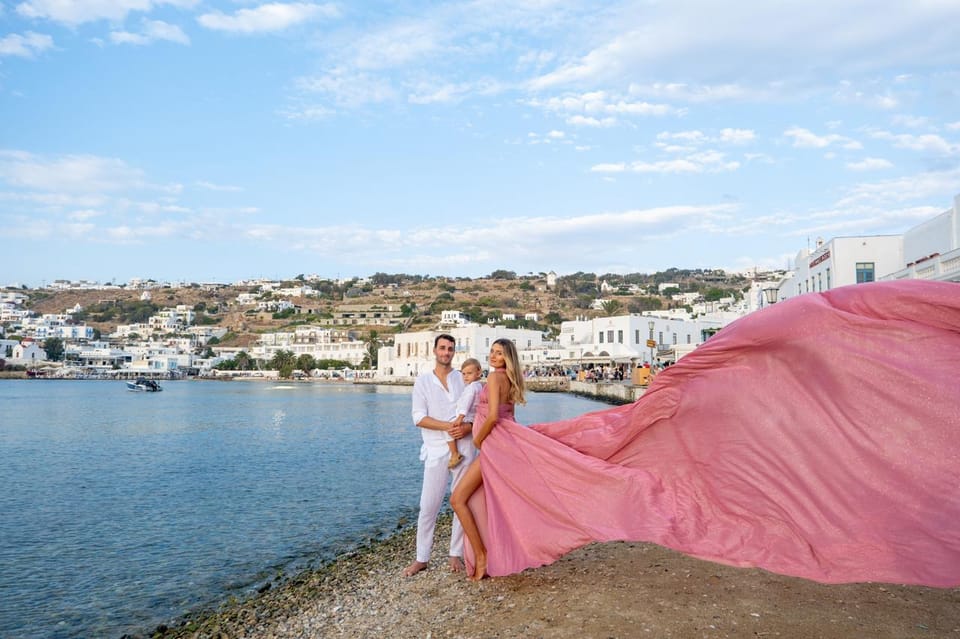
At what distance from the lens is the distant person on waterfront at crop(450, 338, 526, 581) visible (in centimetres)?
605

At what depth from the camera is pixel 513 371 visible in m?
6.20

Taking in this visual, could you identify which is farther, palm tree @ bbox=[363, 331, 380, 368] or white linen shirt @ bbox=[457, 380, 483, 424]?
palm tree @ bbox=[363, 331, 380, 368]

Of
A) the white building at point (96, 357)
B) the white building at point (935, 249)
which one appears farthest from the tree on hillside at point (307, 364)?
the white building at point (935, 249)

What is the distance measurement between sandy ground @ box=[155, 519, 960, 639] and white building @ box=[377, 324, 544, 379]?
77.3m

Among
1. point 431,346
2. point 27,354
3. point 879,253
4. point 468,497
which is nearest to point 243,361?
point 27,354

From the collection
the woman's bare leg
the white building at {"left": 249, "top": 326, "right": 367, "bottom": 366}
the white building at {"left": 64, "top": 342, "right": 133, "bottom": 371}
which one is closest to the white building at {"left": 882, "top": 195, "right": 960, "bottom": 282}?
the woman's bare leg

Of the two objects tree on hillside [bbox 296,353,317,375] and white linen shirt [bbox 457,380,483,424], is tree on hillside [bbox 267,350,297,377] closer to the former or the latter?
tree on hillside [bbox 296,353,317,375]

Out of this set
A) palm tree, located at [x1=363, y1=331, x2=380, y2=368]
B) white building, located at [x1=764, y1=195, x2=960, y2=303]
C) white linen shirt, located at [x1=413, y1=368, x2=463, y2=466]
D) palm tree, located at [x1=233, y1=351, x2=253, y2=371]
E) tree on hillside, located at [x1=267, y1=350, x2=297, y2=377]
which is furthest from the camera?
palm tree, located at [x1=233, y1=351, x2=253, y2=371]

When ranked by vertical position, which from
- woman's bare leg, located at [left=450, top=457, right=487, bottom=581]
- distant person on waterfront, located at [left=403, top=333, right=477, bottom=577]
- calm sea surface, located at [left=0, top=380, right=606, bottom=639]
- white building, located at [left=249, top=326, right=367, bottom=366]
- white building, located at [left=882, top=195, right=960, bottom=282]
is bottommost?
white building, located at [left=249, top=326, right=367, bottom=366]

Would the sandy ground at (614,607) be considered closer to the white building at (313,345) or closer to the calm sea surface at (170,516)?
the calm sea surface at (170,516)

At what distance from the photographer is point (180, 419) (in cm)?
4631

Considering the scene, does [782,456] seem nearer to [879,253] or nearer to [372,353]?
[879,253]

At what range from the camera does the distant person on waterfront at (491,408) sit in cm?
605

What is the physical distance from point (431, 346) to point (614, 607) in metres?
96.0
